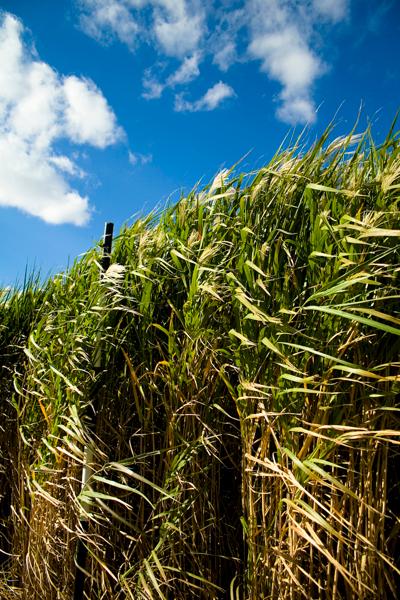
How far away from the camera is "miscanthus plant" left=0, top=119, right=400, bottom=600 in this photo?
1.34 m

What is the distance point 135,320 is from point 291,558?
3.52 feet

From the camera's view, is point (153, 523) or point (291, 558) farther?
point (153, 523)

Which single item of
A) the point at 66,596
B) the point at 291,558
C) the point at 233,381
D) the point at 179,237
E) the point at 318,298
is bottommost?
the point at 66,596

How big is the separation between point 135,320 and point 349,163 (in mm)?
999

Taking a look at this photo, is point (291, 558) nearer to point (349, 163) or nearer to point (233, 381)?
point (233, 381)

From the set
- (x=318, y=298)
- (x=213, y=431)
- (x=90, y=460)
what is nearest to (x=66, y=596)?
(x=90, y=460)

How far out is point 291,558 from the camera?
1.35m

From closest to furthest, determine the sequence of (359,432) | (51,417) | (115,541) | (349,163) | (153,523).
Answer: (359,432), (349,163), (153,523), (115,541), (51,417)

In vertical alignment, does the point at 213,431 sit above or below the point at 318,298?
below

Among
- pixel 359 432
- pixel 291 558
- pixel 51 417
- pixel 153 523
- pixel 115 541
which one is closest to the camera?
pixel 359 432

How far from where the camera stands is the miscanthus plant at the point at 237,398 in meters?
1.34

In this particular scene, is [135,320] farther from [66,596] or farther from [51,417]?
[66,596]

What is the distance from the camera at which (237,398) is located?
5.49 ft

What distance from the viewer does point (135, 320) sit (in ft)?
6.89
